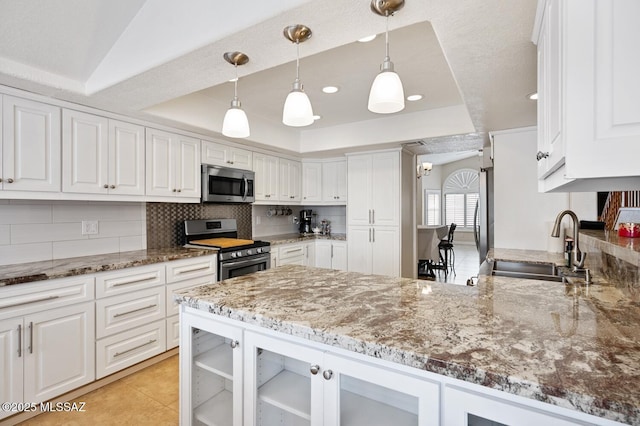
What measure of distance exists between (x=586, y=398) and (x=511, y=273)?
2.03 meters

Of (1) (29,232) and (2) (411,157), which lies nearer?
(1) (29,232)

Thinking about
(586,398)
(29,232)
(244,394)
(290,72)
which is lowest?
(244,394)

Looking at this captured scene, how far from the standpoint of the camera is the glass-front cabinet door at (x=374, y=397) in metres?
0.86

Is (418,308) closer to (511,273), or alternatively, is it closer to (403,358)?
(403,358)

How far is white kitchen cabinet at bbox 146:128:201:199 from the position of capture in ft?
9.62

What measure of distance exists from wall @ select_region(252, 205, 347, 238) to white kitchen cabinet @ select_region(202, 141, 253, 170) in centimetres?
84

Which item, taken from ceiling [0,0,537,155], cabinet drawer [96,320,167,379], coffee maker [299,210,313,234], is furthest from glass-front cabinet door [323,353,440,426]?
coffee maker [299,210,313,234]

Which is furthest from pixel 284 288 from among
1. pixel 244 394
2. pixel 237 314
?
pixel 244 394

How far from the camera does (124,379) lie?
2.50 metres

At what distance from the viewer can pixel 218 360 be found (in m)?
1.42

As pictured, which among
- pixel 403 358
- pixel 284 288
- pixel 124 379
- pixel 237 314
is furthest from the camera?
pixel 124 379

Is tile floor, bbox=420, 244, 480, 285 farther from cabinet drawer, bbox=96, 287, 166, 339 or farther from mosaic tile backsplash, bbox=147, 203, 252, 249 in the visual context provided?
cabinet drawer, bbox=96, 287, 166, 339

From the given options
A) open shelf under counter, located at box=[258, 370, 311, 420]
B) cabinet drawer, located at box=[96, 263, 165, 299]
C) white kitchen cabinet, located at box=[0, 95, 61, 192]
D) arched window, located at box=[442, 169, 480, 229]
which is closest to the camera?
open shelf under counter, located at box=[258, 370, 311, 420]

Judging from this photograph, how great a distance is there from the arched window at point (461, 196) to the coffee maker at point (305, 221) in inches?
305
